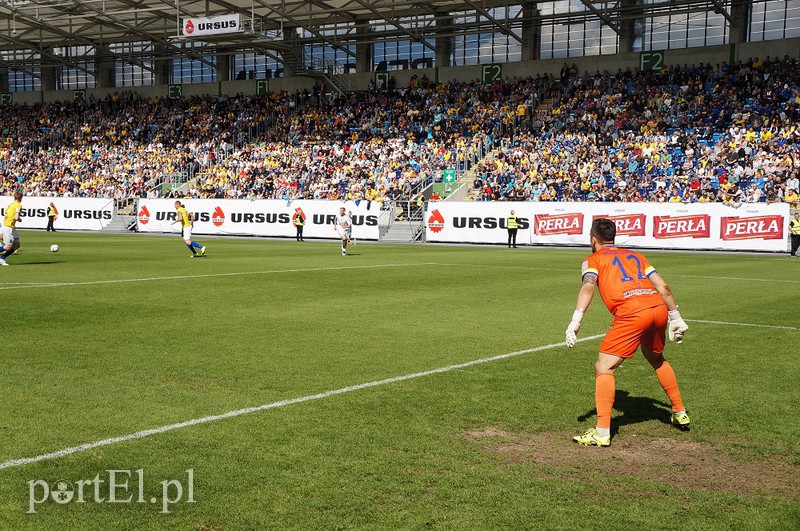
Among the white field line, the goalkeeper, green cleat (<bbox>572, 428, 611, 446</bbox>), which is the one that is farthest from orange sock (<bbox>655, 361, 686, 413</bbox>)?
the white field line


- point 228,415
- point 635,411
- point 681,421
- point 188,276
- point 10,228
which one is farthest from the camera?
point 10,228

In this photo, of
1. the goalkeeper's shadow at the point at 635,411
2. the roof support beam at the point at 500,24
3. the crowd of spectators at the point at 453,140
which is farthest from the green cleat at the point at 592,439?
the roof support beam at the point at 500,24

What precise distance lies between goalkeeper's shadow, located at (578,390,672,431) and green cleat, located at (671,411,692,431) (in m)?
0.26

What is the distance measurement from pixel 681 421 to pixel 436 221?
3359 cm

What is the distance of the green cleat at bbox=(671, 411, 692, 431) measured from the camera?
23.2ft

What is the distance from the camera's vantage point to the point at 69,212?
5066 centimetres

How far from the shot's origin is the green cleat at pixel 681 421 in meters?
7.07

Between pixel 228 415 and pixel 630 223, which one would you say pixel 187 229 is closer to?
pixel 630 223

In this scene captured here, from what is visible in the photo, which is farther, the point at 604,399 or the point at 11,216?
the point at 11,216

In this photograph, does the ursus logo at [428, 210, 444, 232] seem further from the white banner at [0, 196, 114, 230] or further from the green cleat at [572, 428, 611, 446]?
the green cleat at [572, 428, 611, 446]

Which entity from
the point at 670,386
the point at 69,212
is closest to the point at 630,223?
the point at 670,386

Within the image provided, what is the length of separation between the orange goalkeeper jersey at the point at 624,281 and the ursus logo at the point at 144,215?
44531 mm

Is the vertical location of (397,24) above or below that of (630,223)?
above

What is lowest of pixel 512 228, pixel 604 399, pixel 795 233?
pixel 604 399
